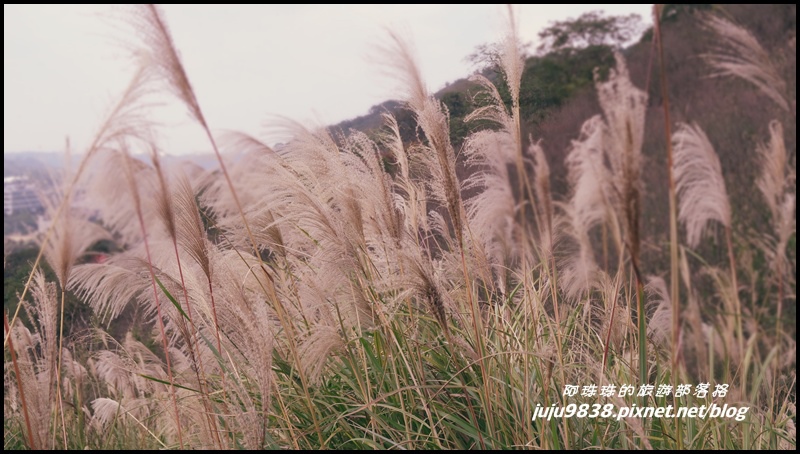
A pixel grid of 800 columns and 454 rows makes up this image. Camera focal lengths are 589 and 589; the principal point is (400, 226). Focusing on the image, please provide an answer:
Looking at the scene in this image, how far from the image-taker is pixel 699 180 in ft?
5.85

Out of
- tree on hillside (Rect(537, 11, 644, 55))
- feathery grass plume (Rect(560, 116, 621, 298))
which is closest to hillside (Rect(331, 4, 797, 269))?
tree on hillside (Rect(537, 11, 644, 55))

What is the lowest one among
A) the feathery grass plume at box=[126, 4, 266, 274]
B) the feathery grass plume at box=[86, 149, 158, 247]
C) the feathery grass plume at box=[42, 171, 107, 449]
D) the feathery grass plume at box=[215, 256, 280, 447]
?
the feathery grass plume at box=[215, 256, 280, 447]

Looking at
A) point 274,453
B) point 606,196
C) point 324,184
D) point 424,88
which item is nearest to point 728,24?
point 606,196

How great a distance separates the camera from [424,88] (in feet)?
6.23

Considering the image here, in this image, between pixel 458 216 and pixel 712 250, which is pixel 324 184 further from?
pixel 712 250

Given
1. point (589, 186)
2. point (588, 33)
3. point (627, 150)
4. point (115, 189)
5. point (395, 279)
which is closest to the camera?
point (627, 150)

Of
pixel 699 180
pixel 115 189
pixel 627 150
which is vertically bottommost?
pixel 699 180

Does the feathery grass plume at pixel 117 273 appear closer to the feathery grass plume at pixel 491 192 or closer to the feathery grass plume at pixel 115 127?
the feathery grass plume at pixel 115 127

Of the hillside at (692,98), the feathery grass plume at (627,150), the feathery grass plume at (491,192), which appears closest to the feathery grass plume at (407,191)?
the feathery grass plume at (491,192)

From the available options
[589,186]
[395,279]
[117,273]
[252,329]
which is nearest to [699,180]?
[589,186]

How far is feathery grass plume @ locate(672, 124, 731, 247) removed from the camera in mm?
1691

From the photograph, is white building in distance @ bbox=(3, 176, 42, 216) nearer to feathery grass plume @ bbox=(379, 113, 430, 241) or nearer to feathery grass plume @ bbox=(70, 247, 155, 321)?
feathery grass plume @ bbox=(70, 247, 155, 321)

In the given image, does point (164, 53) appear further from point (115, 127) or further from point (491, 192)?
point (491, 192)

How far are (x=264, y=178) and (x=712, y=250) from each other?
6.01 metres
